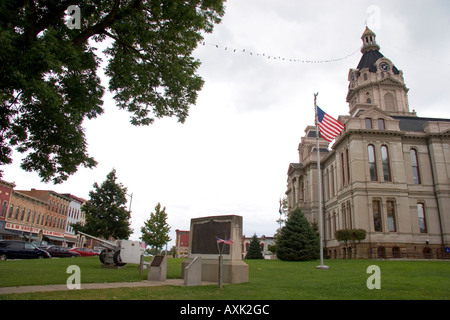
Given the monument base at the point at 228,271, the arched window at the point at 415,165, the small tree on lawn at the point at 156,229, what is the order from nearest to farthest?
the monument base at the point at 228,271 < the arched window at the point at 415,165 < the small tree on lawn at the point at 156,229

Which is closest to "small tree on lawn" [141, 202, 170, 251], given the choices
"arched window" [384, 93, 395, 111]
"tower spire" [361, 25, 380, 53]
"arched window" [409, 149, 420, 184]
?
"arched window" [409, 149, 420, 184]

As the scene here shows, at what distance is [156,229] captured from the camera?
55562mm

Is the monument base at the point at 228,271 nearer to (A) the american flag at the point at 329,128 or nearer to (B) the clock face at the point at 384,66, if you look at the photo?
(A) the american flag at the point at 329,128

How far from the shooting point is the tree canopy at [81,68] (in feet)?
33.1

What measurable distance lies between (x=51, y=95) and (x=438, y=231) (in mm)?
41241

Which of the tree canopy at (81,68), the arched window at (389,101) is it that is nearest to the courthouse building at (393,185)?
the arched window at (389,101)

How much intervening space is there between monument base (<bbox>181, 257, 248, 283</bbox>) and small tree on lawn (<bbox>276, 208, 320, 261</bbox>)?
18823 mm

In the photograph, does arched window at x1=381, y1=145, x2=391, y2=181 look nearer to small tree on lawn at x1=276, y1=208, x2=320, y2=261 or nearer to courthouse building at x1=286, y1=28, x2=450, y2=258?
courthouse building at x1=286, y1=28, x2=450, y2=258

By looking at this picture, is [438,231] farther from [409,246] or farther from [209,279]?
[209,279]

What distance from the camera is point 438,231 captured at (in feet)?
121

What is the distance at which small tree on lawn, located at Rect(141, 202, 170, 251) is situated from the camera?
180 ft

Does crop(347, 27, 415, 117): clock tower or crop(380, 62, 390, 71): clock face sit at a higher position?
crop(380, 62, 390, 71): clock face

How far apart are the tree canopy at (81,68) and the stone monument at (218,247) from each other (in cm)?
552

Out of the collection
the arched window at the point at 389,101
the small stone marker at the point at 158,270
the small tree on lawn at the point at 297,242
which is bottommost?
the small stone marker at the point at 158,270
